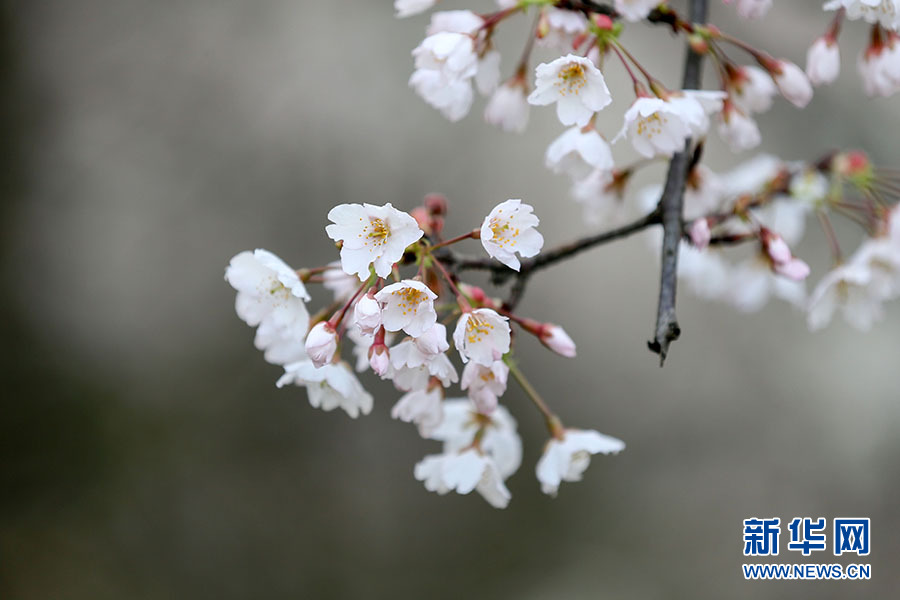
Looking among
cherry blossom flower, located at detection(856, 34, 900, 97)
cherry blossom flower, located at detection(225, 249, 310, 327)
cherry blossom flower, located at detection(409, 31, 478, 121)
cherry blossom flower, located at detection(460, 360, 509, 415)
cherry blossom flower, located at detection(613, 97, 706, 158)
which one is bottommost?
cherry blossom flower, located at detection(460, 360, 509, 415)

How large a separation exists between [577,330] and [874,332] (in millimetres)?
784

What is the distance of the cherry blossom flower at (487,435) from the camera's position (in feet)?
2.48

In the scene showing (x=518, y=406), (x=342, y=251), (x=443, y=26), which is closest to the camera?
(x=342, y=251)

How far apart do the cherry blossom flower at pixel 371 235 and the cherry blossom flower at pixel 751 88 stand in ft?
1.38

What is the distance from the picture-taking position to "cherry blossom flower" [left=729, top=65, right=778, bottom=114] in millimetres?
729

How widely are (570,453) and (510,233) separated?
0.86ft

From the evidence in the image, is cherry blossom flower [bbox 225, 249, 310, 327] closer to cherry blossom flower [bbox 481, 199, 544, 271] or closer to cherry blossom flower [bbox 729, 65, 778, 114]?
cherry blossom flower [bbox 481, 199, 544, 271]

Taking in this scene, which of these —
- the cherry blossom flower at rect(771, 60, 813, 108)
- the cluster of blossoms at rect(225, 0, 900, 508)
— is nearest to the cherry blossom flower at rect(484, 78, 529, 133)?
the cluster of blossoms at rect(225, 0, 900, 508)

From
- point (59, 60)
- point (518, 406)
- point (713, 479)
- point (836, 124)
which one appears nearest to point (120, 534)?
point (518, 406)

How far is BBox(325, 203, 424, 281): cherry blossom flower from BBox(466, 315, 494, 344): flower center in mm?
67

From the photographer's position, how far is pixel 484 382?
55cm

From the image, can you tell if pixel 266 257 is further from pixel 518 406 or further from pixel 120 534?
pixel 120 534

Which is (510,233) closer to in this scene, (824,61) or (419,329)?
(419,329)

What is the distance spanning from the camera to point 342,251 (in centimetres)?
50
